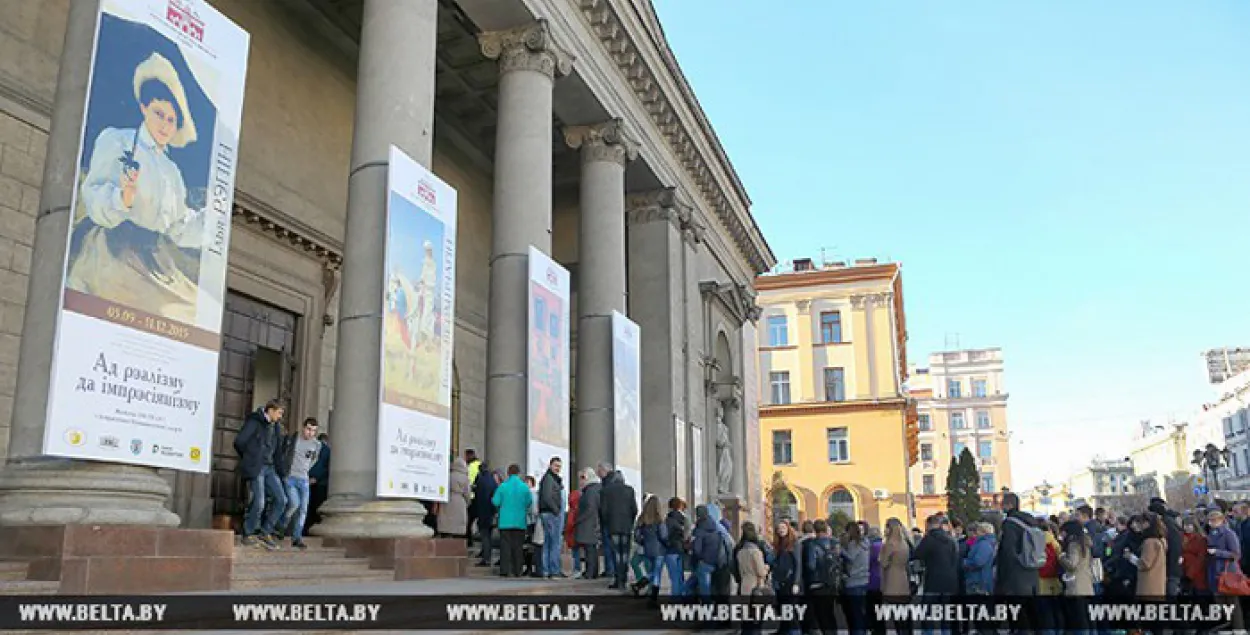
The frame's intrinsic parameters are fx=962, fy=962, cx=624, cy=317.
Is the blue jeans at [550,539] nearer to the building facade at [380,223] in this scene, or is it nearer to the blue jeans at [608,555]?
the blue jeans at [608,555]

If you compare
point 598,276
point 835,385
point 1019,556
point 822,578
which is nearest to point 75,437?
point 822,578

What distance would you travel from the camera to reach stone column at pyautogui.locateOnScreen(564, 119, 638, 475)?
17000 mm

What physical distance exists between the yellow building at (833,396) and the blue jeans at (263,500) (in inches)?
1519

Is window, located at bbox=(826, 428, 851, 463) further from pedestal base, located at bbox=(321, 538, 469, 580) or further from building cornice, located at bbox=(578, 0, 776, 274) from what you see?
pedestal base, located at bbox=(321, 538, 469, 580)

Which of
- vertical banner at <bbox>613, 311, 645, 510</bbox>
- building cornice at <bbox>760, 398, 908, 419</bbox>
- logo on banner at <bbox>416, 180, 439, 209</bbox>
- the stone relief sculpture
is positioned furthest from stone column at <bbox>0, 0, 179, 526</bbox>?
building cornice at <bbox>760, 398, 908, 419</bbox>

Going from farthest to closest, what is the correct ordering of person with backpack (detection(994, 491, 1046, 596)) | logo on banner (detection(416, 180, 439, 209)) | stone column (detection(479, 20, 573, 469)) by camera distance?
1. stone column (detection(479, 20, 573, 469))
2. logo on banner (detection(416, 180, 439, 209))
3. person with backpack (detection(994, 491, 1046, 596))

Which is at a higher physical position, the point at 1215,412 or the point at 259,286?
the point at 1215,412

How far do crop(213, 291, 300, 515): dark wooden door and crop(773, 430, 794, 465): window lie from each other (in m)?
37.4

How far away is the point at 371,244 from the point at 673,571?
4.96 m

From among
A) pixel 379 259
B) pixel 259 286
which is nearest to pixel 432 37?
pixel 379 259

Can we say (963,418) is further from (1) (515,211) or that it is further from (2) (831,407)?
(1) (515,211)

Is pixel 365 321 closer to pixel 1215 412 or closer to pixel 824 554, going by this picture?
pixel 824 554

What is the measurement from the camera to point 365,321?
34.1 feet

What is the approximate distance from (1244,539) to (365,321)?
1024 centimetres
